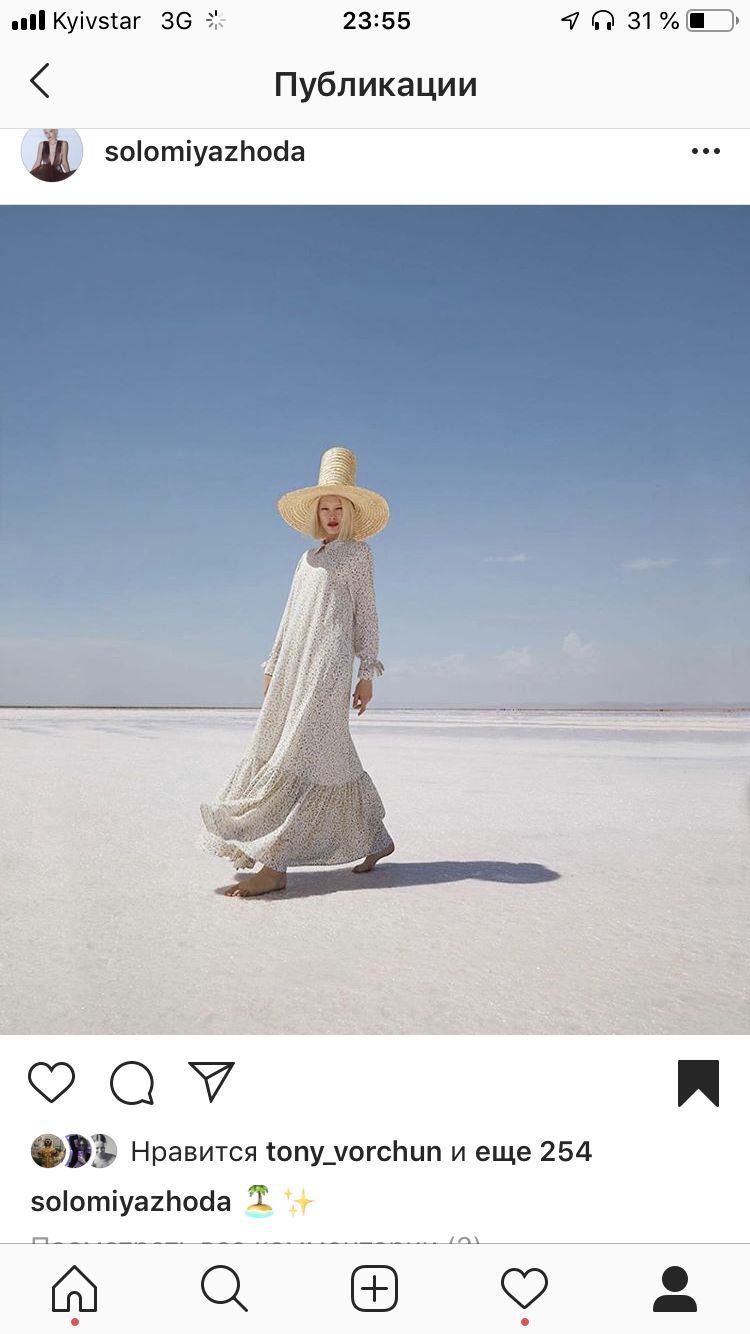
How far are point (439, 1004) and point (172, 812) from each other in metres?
3.87

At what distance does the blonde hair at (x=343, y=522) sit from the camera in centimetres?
426

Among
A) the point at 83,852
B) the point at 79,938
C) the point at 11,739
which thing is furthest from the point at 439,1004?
the point at 11,739

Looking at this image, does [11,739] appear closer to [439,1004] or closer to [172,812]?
[172,812]
